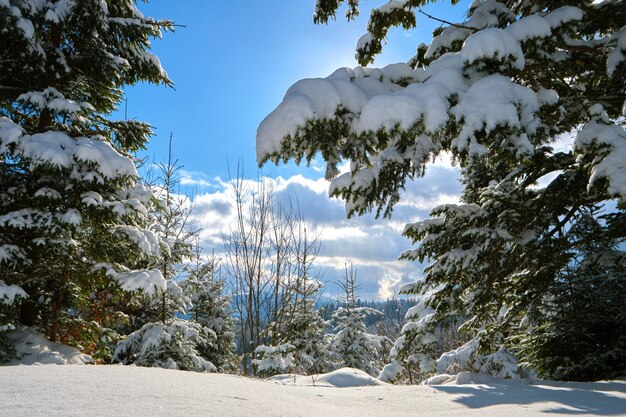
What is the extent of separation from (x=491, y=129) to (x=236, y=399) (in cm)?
261

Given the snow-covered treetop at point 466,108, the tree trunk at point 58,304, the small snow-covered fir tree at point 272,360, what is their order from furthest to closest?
the small snow-covered fir tree at point 272,360 < the tree trunk at point 58,304 < the snow-covered treetop at point 466,108

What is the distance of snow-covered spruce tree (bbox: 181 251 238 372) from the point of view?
57.5 feet

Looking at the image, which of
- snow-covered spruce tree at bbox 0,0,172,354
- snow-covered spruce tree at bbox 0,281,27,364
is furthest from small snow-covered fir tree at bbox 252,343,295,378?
snow-covered spruce tree at bbox 0,281,27,364

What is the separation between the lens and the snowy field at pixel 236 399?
216 centimetres

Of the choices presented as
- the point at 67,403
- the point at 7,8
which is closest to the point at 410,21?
the point at 67,403

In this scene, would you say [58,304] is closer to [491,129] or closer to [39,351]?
[39,351]

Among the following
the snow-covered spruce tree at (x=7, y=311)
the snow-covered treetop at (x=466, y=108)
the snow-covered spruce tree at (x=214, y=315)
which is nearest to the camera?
the snow-covered treetop at (x=466, y=108)

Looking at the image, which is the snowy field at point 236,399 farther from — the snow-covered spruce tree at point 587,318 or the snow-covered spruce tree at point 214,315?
the snow-covered spruce tree at point 214,315

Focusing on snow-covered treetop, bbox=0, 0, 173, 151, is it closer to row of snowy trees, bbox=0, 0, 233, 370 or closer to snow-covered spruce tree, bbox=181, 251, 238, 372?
row of snowy trees, bbox=0, 0, 233, 370

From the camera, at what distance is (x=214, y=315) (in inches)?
729

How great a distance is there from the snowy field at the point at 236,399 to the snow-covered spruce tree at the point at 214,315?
48.9 feet

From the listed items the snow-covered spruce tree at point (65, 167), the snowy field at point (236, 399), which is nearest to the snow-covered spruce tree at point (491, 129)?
the snowy field at point (236, 399)

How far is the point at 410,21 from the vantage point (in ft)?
19.3

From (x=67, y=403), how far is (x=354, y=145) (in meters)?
2.75
